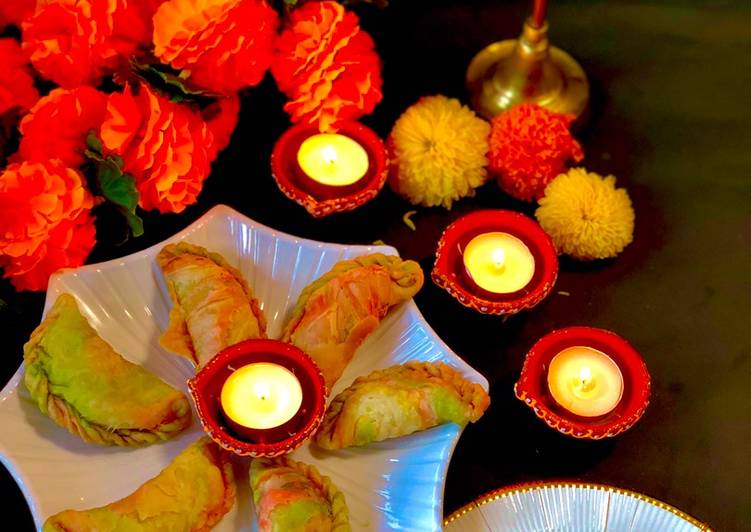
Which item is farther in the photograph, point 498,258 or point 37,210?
point 498,258

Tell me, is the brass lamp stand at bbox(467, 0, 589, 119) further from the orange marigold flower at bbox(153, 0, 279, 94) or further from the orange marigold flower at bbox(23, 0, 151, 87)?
the orange marigold flower at bbox(23, 0, 151, 87)

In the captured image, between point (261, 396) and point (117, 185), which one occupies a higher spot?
point (117, 185)

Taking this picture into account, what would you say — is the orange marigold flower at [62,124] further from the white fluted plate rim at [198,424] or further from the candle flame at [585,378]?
the candle flame at [585,378]

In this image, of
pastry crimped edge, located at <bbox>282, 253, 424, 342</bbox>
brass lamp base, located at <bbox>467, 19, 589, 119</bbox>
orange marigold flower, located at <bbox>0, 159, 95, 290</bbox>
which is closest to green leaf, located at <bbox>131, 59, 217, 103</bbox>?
orange marigold flower, located at <bbox>0, 159, 95, 290</bbox>

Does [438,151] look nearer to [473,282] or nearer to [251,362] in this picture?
[473,282]

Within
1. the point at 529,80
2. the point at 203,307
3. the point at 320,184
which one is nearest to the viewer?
the point at 203,307

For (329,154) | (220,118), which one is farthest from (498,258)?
(220,118)

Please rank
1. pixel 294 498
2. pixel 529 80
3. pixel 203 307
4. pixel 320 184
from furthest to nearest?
1. pixel 529 80
2. pixel 320 184
3. pixel 203 307
4. pixel 294 498
